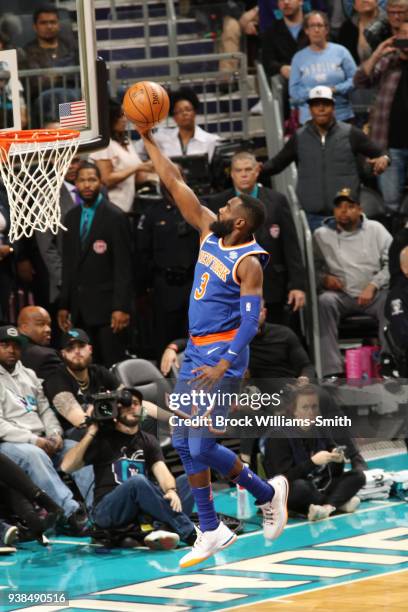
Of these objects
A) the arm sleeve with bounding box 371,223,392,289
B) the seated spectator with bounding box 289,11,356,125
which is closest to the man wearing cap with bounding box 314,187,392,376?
the arm sleeve with bounding box 371,223,392,289

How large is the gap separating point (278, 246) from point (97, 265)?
1.72 m

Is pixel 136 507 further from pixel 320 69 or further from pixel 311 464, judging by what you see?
pixel 320 69

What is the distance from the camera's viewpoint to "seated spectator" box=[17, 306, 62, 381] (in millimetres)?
11609

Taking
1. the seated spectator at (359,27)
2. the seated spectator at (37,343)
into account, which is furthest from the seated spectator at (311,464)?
the seated spectator at (359,27)

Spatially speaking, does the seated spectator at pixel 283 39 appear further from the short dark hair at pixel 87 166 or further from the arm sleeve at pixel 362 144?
the short dark hair at pixel 87 166

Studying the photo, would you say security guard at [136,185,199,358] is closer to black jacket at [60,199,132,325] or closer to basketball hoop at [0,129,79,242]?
black jacket at [60,199,132,325]

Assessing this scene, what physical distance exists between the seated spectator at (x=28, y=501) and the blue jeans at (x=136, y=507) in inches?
13.9

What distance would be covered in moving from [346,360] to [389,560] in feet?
12.3

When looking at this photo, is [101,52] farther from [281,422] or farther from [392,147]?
[281,422]

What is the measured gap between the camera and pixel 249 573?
972cm

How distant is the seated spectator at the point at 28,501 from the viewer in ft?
34.5

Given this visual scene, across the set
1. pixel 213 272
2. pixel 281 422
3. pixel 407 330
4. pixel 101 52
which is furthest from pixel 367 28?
pixel 213 272

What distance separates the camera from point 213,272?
926 centimetres

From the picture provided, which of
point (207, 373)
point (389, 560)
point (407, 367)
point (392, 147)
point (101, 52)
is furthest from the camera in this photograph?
point (101, 52)
